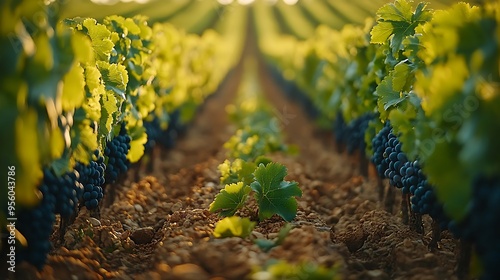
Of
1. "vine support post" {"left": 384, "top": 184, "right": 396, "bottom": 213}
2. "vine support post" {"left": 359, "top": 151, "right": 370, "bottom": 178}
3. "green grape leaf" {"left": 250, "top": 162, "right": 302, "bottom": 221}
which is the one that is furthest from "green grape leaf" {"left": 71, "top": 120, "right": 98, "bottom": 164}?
"vine support post" {"left": 359, "top": 151, "right": 370, "bottom": 178}

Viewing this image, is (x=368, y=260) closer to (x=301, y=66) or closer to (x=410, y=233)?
(x=410, y=233)

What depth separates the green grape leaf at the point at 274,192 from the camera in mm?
5375

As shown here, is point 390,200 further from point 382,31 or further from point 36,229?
point 36,229

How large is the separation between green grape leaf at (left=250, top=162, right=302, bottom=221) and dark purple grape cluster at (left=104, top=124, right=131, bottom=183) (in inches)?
63.5

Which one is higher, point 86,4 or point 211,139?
point 86,4

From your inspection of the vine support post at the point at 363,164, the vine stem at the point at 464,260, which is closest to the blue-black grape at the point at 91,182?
the vine stem at the point at 464,260

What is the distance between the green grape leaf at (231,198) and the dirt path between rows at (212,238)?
17cm

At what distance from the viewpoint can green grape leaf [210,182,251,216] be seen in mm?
5414

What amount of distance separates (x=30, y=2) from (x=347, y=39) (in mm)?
6317

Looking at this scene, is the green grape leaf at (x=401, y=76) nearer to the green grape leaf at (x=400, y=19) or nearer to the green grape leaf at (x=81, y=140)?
the green grape leaf at (x=400, y=19)

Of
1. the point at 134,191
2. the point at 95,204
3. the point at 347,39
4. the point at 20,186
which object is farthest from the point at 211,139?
the point at 20,186

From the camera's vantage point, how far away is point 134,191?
733 cm

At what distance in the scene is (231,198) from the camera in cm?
545

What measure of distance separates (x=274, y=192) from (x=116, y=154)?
1.82m
